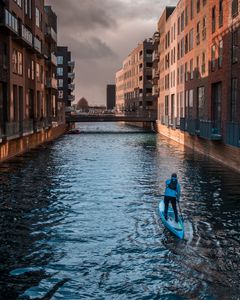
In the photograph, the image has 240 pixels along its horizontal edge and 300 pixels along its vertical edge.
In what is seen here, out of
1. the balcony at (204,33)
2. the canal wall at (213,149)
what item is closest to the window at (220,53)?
the canal wall at (213,149)

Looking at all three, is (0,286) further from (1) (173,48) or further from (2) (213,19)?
(1) (173,48)

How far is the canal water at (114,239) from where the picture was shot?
13.8 m

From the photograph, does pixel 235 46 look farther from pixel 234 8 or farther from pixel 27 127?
pixel 27 127

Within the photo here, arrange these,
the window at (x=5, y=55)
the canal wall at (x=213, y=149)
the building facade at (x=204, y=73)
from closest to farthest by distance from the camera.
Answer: the canal wall at (x=213, y=149) → the building facade at (x=204, y=73) → the window at (x=5, y=55)

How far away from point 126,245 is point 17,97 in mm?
38152

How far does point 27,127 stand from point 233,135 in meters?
24.3

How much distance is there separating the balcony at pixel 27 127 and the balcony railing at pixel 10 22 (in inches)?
345

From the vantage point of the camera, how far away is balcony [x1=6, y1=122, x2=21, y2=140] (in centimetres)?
4172

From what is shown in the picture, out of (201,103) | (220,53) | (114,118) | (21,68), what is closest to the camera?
(220,53)

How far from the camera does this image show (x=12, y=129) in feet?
143

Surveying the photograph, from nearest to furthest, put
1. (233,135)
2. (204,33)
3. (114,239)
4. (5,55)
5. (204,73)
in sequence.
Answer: (114,239)
(233,135)
(5,55)
(204,73)
(204,33)

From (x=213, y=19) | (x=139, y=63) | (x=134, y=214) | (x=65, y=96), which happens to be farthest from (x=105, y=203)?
(x=139, y=63)

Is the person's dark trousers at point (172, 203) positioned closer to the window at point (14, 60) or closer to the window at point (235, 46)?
the window at point (235, 46)

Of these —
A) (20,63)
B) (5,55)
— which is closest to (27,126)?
(20,63)
